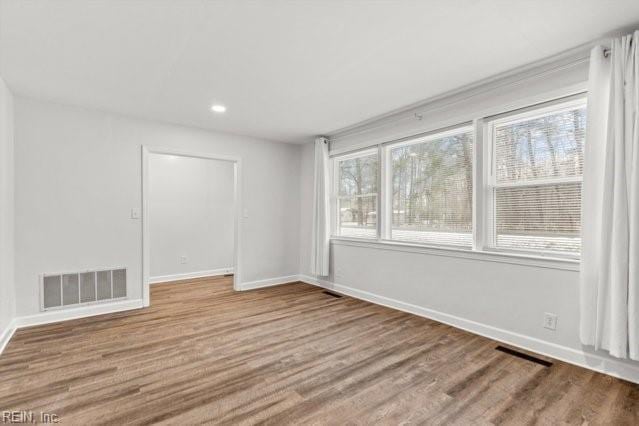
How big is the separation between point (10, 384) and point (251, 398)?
66.8 inches

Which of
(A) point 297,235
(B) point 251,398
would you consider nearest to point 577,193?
(B) point 251,398

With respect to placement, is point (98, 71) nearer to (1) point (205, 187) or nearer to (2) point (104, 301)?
(2) point (104, 301)

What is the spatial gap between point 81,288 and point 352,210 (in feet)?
11.7

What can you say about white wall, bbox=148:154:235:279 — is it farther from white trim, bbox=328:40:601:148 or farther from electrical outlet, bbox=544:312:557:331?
electrical outlet, bbox=544:312:557:331

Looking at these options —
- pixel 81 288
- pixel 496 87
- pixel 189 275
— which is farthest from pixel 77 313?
pixel 496 87

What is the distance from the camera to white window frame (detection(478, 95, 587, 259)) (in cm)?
254

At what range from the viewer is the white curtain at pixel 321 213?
15.6ft

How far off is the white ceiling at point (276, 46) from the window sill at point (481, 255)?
1643mm

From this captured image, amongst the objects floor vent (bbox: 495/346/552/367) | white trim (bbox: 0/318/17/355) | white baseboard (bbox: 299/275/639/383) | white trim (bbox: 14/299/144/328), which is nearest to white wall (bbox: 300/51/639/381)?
white baseboard (bbox: 299/275/639/383)

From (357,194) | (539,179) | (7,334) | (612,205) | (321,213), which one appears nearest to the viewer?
(612,205)

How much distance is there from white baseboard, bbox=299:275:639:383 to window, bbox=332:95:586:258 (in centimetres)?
75

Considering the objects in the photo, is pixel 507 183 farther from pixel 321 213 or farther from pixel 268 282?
pixel 268 282

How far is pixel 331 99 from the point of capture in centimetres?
332

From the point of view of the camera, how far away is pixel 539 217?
2.72 metres
